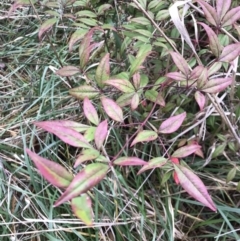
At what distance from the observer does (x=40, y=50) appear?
1.38 metres

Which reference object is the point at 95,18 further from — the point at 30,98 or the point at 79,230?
the point at 79,230

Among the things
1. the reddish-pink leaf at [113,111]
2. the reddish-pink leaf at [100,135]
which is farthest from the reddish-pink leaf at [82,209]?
the reddish-pink leaf at [113,111]

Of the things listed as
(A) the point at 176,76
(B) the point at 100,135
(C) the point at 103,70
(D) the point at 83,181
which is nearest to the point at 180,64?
(A) the point at 176,76

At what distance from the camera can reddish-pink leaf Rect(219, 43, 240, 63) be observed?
0.84 m

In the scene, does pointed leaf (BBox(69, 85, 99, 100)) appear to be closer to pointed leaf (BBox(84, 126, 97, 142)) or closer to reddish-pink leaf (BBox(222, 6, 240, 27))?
pointed leaf (BBox(84, 126, 97, 142))

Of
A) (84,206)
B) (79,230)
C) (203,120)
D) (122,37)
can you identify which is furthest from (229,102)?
(84,206)

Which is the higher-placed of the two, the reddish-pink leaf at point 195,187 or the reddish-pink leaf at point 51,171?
the reddish-pink leaf at point 51,171

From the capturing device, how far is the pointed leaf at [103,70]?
845 mm

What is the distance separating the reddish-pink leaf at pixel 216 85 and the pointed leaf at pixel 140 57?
0.13 meters

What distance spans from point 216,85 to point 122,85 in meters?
0.17

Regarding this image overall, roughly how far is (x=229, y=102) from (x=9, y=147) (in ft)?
1.73

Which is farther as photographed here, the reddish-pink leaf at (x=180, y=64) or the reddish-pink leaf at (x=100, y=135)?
the reddish-pink leaf at (x=180, y=64)

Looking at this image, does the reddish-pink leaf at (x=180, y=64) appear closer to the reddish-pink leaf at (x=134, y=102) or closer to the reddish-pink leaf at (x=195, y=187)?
the reddish-pink leaf at (x=134, y=102)

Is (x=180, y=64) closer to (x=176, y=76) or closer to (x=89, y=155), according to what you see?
(x=176, y=76)
